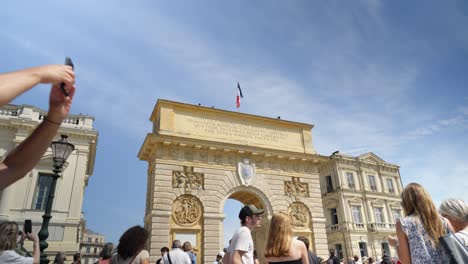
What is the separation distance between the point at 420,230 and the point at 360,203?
1215 inches

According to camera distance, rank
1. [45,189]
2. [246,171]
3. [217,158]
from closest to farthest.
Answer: [45,189]
[217,158]
[246,171]

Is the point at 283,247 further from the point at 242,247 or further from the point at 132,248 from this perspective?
the point at 132,248

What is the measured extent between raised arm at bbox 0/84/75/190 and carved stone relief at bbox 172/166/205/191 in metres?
14.4

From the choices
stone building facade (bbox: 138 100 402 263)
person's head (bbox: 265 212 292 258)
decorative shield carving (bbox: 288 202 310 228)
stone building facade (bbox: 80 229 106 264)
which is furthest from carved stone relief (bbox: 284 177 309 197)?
stone building facade (bbox: 80 229 106 264)

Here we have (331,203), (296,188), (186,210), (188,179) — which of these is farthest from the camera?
(331,203)

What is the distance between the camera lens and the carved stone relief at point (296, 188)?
18.2m

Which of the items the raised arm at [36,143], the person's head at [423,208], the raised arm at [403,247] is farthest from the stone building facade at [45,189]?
the person's head at [423,208]

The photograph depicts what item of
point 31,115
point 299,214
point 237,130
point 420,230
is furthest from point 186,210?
point 420,230

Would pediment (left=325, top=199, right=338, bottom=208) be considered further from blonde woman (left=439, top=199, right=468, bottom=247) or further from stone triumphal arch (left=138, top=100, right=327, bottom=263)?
blonde woman (left=439, top=199, right=468, bottom=247)

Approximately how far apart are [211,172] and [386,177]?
1010 inches

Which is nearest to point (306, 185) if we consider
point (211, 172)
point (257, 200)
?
point (257, 200)

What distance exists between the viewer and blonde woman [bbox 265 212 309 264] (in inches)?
133

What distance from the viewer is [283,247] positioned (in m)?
3.40

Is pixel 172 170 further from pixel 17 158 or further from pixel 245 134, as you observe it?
pixel 17 158
